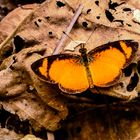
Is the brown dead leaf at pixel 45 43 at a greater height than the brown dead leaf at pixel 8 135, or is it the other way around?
the brown dead leaf at pixel 45 43

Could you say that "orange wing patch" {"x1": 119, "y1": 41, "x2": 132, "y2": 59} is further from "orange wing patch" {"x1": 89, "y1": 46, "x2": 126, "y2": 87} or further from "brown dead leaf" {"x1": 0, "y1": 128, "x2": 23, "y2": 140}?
"brown dead leaf" {"x1": 0, "y1": 128, "x2": 23, "y2": 140}

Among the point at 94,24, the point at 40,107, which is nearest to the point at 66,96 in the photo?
the point at 40,107

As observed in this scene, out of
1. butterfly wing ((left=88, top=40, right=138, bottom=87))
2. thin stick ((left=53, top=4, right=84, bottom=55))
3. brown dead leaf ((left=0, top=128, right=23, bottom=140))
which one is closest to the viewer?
butterfly wing ((left=88, top=40, right=138, bottom=87))

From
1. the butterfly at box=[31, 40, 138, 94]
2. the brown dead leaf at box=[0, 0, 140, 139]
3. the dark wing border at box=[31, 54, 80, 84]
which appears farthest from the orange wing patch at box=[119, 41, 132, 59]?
the dark wing border at box=[31, 54, 80, 84]

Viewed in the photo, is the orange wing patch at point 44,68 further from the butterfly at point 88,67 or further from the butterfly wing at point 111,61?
the butterfly wing at point 111,61

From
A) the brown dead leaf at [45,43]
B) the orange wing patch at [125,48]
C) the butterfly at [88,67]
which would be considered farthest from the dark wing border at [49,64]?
the orange wing patch at [125,48]

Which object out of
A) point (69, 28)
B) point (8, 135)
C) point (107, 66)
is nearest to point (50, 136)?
point (8, 135)

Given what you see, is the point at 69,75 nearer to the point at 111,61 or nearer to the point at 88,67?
the point at 88,67
